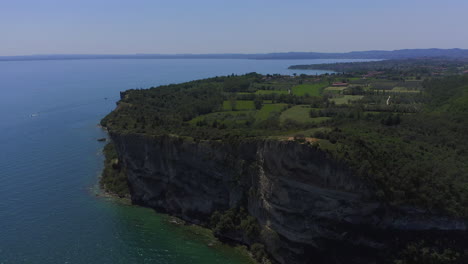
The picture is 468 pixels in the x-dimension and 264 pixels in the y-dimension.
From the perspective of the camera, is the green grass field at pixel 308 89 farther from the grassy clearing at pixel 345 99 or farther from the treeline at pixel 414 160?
the treeline at pixel 414 160

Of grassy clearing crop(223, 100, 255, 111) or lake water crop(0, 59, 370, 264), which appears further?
grassy clearing crop(223, 100, 255, 111)

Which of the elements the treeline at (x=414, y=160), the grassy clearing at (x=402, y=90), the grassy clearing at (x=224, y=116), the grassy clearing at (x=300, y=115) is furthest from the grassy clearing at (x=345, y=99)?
the treeline at (x=414, y=160)

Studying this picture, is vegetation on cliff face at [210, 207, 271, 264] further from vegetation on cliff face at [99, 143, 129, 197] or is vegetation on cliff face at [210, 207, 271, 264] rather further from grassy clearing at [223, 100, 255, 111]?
Answer: grassy clearing at [223, 100, 255, 111]

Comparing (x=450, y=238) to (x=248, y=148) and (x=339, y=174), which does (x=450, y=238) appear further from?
(x=248, y=148)

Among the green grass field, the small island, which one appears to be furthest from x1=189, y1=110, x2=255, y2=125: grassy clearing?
the green grass field

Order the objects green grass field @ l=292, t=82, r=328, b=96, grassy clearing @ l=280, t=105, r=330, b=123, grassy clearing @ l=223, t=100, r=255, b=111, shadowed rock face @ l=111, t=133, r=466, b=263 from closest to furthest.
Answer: shadowed rock face @ l=111, t=133, r=466, b=263
grassy clearing @ l=280, t=105, r=330, b=123
grassy clearing @ l=223, t=100, r=255, b=111
green grass field @ l=292, t=82, r=328, b=96

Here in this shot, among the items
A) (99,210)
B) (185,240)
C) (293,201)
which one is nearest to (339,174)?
(293,201)
